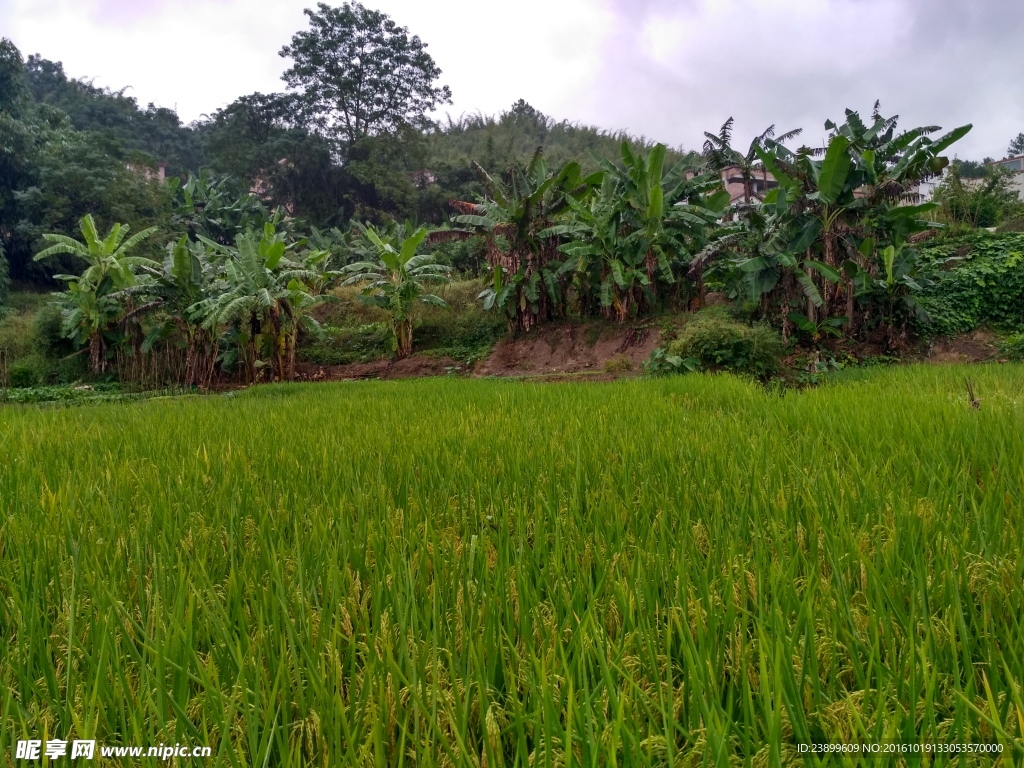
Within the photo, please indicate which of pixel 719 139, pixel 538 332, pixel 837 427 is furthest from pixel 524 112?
pixel 837 427

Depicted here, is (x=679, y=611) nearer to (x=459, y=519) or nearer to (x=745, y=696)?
(x=745, y=696)

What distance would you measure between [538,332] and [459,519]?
8293 millimetres

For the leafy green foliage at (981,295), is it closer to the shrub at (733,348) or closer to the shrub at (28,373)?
the shrub at (733,348)

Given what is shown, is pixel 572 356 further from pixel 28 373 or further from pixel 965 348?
pixel 28 373

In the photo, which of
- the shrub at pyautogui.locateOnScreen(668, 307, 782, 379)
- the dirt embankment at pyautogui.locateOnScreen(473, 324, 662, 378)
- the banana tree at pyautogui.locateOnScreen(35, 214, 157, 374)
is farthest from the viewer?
the banana tree at pyautogui.locateOnScreen(35, 214, 157, 374)

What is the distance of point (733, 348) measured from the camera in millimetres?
6102

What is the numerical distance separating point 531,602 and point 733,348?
18.8ft

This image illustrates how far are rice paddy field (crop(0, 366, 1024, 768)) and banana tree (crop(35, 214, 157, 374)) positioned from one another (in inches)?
325

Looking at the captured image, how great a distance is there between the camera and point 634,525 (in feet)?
4.61

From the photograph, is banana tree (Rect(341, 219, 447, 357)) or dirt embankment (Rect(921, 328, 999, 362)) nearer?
dirt embankment (Rect(921, 328, 999, 362))

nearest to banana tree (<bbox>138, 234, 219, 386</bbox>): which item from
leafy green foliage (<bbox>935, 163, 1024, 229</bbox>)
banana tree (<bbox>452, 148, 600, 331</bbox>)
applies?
banana tree (<bbox>452, 148, 600, 331</bbox>)

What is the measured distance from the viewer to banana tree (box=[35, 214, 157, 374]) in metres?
8.81

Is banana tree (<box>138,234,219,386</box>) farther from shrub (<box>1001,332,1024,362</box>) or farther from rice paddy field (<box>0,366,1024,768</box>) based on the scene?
shrub (<box>1001,332,1024,362</box>)

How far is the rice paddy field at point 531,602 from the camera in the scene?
2.19 ft
